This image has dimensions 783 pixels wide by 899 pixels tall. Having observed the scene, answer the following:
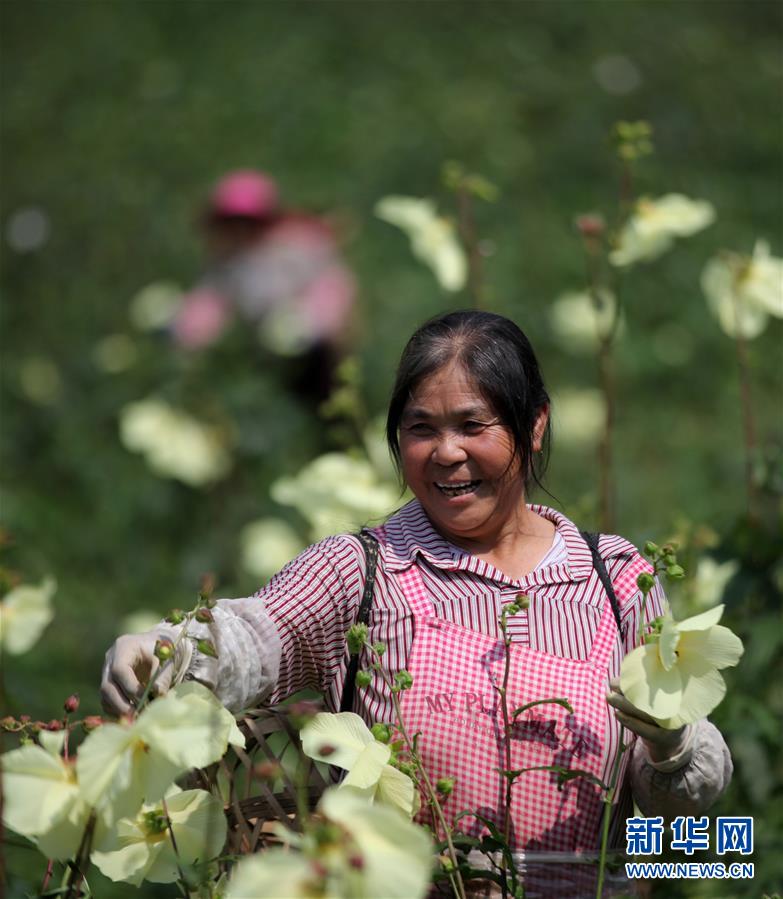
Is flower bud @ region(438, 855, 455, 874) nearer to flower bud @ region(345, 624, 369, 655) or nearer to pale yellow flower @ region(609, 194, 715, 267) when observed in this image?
flower bud @ region(345, 624, 369, 655)

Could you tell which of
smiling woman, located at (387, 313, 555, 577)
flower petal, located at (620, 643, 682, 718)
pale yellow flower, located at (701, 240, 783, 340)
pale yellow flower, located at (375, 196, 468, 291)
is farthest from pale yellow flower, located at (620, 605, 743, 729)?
pale yellow flower, located at (375, 196, 468, 291)

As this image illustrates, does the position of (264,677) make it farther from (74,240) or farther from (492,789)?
(74,240)

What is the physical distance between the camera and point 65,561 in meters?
3.63

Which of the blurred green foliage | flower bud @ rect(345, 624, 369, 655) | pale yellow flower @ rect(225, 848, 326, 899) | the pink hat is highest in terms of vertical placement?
pale yellow flower @ rect(225, 848, 326, 899)

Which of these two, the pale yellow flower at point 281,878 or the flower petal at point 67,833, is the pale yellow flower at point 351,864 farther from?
the flower petal at point 67,833

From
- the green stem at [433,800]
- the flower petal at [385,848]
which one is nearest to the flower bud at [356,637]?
the green stem at [433,800]

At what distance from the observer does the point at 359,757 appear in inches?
47.8

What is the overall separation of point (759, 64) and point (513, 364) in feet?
17.8

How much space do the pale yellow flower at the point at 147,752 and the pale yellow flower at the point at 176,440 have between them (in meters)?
2.24

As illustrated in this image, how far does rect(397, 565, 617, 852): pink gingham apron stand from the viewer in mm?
1373

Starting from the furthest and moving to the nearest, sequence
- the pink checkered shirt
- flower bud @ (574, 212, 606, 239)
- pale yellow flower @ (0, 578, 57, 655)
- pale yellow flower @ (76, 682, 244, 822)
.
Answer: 1. flower bud @ (574, 212, 606, 239)
2. the pink checkered shirt
3. pale yellow flower @ (0, 578, 57, 655)
4. pale yellow flower @ (76, 682, 244, 822)

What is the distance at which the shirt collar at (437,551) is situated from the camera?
146cm

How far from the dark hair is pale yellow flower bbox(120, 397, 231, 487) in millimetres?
1874

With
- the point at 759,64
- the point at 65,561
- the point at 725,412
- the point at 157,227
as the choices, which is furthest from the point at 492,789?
the point at 759,64
